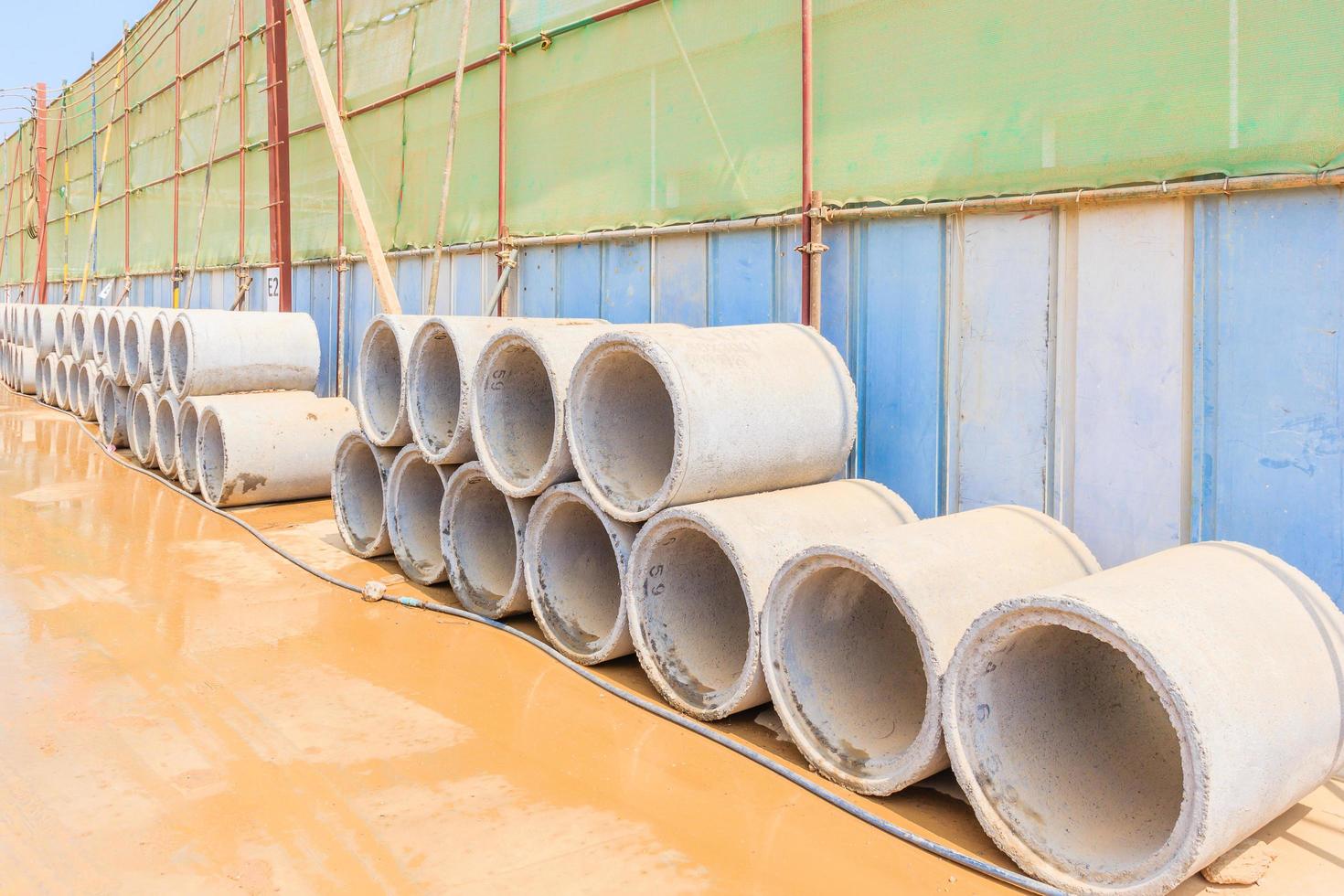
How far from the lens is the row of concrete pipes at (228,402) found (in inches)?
347

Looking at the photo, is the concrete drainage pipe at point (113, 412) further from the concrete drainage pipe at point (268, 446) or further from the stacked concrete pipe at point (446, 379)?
the stacked concrete pipe at point (446, 379)

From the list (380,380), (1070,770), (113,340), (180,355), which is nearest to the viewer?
(1070,770)

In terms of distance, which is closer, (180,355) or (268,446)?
(268,446)

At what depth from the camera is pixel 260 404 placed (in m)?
8.95

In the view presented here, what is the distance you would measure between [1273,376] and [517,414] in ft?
11.6

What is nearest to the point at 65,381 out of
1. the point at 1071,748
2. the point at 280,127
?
the point at 280,127

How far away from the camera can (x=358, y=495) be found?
741 cm

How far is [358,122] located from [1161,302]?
853cm

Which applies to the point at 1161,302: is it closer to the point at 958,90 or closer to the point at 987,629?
the point at 958,90

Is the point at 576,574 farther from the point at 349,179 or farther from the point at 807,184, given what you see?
the point at 349,179

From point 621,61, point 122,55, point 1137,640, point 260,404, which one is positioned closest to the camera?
point 1137,640

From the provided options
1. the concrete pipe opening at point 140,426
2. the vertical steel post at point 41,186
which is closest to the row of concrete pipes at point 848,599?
the concrete pipe opening at point 140,426

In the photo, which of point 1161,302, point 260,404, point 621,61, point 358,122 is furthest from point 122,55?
point 1161,302

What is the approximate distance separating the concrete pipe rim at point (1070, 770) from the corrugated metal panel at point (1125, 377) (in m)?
0.75
